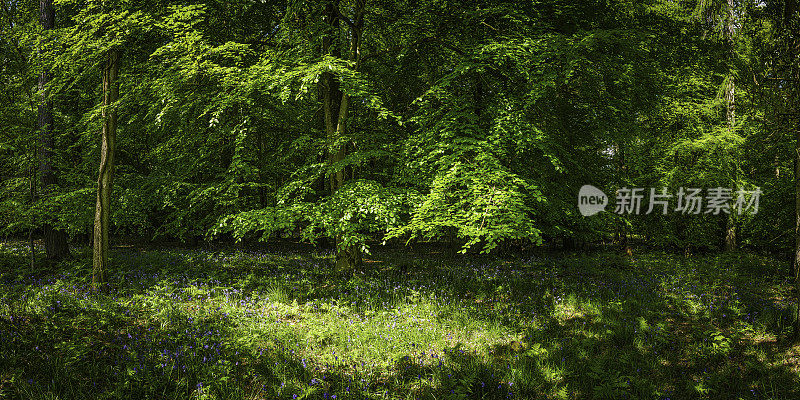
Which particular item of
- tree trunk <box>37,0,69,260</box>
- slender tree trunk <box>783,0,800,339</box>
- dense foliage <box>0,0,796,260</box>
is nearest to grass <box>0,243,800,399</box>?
slender tree trunk <box>783,0,800,339</box>

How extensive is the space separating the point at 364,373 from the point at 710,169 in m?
14.1

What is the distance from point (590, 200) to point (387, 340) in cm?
895

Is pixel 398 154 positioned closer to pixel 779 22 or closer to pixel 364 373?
pixel 364 373

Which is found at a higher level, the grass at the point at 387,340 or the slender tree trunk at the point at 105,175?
the slender tree trunk at the point at 105,175

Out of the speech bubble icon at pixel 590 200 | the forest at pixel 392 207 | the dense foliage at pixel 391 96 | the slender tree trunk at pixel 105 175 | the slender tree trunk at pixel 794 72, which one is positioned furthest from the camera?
the speech bubble icon at pixel 590 200

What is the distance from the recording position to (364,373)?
430 centimetres

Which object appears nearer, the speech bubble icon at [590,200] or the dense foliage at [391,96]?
the dense foliage at [391,96]

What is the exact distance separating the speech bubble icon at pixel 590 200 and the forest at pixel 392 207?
0.33ft

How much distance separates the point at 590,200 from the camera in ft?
36.8

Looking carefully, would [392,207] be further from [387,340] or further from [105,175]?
[105,175]

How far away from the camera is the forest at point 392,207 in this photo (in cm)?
441

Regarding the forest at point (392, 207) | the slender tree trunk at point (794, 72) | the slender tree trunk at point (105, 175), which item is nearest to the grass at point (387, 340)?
the forest at point (392, 207)

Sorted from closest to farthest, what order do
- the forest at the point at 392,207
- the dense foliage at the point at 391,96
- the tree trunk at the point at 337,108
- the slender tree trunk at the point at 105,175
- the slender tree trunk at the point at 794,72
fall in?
the forest at the point at 392,207
the slender tree trunk at the point at 794,72
the dense foliage at the point at 391,96
the slender tree trunk at the point at 105,175
the tree trunk at the point at 337,108

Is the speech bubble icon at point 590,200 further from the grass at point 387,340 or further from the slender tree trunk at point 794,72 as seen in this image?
the slender tree trunk at point 794,72
